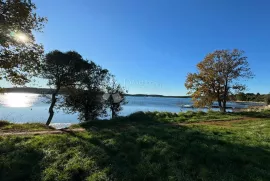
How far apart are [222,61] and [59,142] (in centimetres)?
2229

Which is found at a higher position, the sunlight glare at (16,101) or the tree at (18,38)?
the tree at (18,38)

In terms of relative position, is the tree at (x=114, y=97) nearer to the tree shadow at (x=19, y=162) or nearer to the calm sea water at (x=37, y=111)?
the calm sea water at (x=37, y=111)

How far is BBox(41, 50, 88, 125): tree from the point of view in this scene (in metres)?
18.2

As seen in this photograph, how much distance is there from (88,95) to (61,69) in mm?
4340

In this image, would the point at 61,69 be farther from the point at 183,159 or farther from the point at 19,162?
the point at 183,159

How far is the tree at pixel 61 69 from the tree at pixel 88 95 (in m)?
0.88

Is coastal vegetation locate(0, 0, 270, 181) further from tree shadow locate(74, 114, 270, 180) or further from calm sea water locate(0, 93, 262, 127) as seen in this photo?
calm sea water locate(0, 93, 262, 127)

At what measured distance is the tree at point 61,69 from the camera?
59.8 ft

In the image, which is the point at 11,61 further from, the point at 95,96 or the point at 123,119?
the point at 95,96

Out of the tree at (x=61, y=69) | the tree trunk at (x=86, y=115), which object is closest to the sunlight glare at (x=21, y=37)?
the tree at (x=61, y=69)

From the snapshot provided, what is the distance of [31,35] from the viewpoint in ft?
34.8

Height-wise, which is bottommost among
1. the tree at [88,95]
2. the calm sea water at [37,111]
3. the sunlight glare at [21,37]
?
the calm sea water at [37,111]

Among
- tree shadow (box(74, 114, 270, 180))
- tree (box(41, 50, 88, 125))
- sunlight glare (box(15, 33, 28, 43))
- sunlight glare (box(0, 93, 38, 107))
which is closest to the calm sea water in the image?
sunlight glare (box(0, 93, 38, 107))

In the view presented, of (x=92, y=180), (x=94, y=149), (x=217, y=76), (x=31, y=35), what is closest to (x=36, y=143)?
(x=94, y=149)
